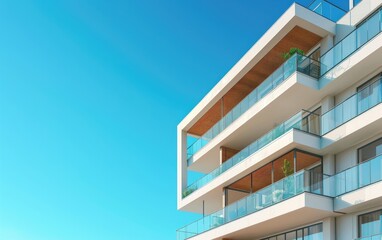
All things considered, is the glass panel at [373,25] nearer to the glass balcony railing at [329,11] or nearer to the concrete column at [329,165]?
the glass balcony railing at [329,11]

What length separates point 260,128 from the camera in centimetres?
2291

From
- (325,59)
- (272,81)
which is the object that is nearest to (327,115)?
(325,59)

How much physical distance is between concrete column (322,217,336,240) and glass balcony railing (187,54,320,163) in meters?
5.82

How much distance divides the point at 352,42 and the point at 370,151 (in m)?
4.17

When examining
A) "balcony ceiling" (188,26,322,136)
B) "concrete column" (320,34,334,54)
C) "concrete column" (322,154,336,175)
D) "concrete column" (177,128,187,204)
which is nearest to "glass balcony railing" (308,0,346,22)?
"concrete column" (320,34,334,54)

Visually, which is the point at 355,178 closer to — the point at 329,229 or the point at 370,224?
the point at 370,224

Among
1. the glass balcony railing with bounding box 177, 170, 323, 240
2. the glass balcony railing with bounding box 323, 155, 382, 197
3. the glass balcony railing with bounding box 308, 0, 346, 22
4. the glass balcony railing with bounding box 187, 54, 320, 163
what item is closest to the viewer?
the glass balcony railing with bounding box 323, 155, 382, 197

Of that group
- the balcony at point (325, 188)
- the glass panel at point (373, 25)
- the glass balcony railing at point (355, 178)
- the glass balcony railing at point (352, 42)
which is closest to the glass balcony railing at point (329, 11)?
the glass balcony railing at point (352, 42)

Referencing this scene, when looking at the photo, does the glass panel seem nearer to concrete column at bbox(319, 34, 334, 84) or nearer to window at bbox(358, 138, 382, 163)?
concrete column at bbox(319, 34, 334, 84)

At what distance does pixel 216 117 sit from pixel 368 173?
13440 millimetres

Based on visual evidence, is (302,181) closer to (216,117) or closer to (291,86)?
(291,86)

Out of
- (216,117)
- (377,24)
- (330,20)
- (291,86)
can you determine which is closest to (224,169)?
(216,117)

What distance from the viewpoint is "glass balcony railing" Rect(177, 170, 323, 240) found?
1745 centimetres

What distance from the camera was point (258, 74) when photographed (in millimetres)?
23391
